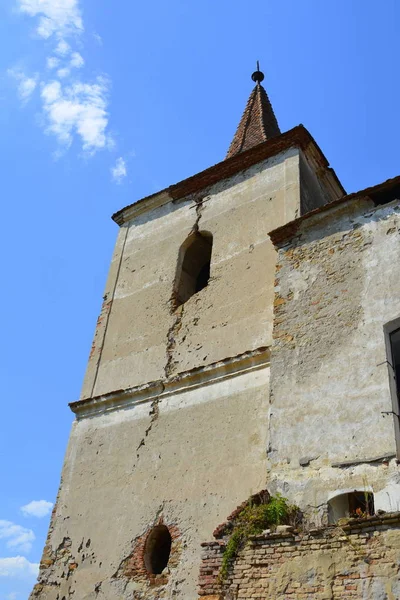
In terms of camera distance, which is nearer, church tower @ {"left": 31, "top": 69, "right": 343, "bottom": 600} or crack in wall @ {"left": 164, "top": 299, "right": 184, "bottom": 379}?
church tower @ {"left": 31, "top": 69, "right": 343, "bottom": 600}

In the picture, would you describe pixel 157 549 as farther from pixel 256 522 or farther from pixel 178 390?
pixel 256 522

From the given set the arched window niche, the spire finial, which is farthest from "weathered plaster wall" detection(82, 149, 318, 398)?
the spire finial

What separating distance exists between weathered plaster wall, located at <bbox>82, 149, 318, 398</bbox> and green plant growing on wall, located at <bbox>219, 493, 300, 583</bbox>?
8.18 ft

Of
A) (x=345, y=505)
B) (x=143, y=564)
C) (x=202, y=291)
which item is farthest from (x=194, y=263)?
(x=345, y=505)

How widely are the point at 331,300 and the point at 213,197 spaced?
4501 millimetres

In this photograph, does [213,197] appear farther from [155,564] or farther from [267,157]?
[155,564]

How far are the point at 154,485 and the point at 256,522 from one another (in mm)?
2323

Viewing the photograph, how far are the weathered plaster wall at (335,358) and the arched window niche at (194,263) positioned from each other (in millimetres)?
2753

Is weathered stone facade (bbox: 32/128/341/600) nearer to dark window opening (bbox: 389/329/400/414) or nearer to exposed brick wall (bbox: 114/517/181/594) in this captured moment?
exposed brick wall (bbox: 114/517/181/594)

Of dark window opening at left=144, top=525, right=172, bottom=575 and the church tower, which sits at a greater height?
the church tower

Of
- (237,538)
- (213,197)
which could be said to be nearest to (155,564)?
(237,538)

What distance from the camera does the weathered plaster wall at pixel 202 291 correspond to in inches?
337

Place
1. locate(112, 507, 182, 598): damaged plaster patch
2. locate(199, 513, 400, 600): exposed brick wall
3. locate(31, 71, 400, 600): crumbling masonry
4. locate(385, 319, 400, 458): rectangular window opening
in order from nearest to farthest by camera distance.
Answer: locate(199, 513, 400, 600): exposed brick wall < locate(31, 71, 400, 600): crumbling masonry < locate(385, 319, 400, 458): rectangular window opening < locate(112, 507, 182, 598): damaged plaster patch

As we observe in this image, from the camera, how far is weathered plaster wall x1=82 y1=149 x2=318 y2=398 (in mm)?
8570
